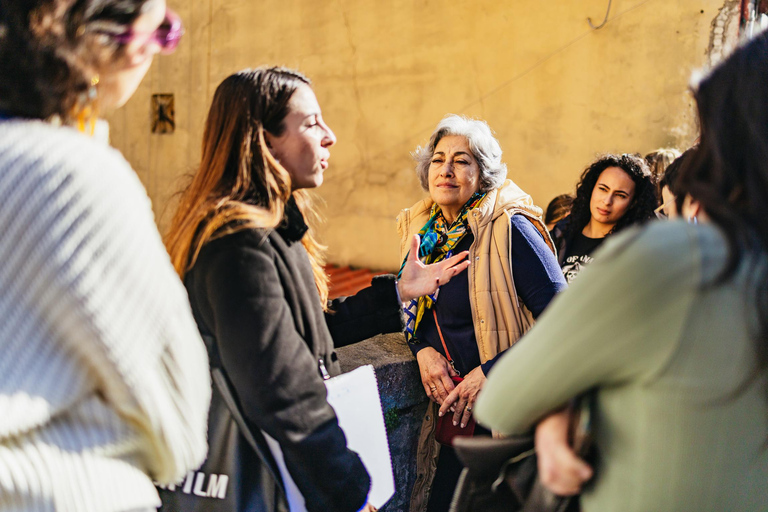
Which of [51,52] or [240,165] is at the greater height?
[51,52]

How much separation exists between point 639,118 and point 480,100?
1.54 m

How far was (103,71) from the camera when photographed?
1044mm

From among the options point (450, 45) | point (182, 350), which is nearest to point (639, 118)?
point (450, 45)

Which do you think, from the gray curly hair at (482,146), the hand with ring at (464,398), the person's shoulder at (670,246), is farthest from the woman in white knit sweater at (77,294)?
the gray curly hair at (482,146)

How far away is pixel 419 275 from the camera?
2.19m

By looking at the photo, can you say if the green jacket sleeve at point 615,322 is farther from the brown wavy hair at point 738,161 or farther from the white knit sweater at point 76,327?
the white knit sweater at point 76,327

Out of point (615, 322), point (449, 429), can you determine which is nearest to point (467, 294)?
point (449, 429)

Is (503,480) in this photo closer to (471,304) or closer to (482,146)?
(471,304)

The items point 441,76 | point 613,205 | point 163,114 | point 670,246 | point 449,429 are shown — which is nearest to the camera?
point 670,246

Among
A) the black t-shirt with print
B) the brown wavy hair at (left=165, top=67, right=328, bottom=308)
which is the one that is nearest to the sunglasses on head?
the brown wavy hair at (left=165, top=67, right=328, bottom=308)

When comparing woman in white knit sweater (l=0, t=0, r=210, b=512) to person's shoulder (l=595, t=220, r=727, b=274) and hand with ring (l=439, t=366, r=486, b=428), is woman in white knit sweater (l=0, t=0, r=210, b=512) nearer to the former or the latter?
person's shoulder (l=595, t=220, r=727, b=274)

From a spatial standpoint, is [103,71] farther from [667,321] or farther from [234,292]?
[667,321]

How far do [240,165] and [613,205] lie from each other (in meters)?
2.50

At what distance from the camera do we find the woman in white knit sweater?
0.93 meters
